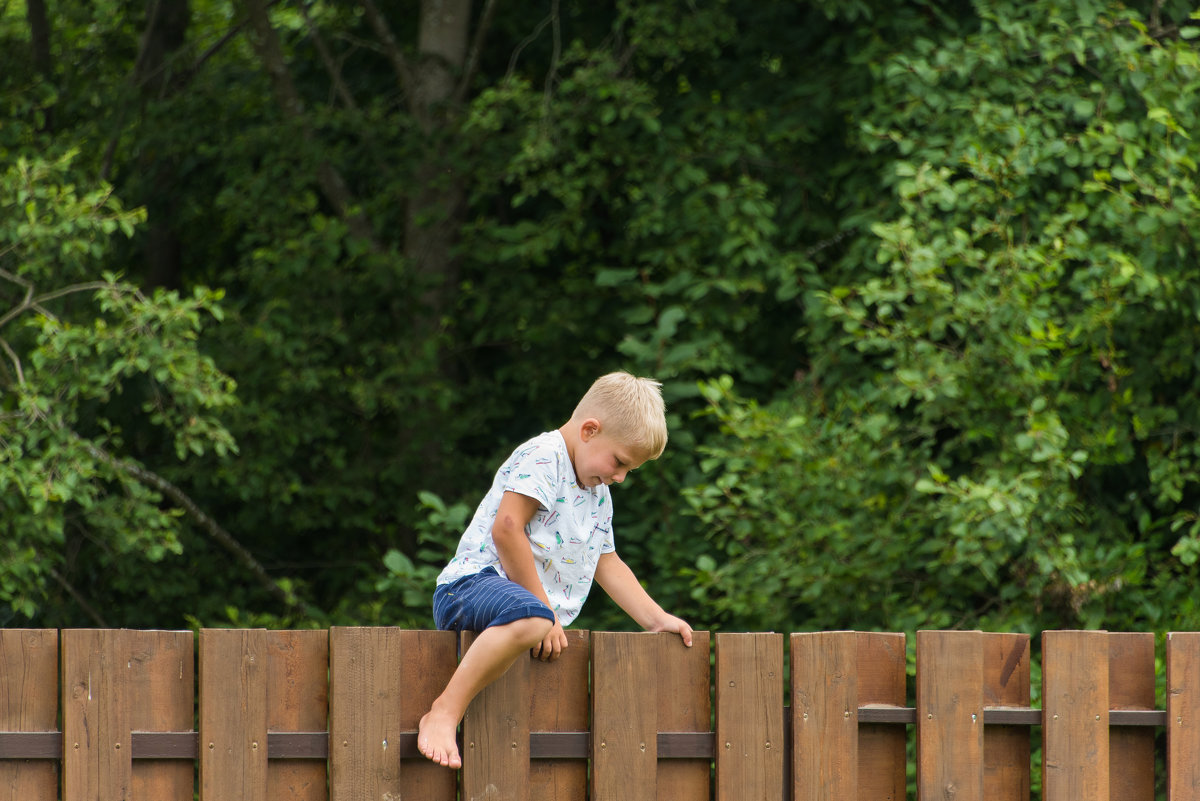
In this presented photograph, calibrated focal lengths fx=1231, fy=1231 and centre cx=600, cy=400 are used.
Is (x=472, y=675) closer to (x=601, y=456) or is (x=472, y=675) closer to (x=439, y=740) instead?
(x=439, y=740)

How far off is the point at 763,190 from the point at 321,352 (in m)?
2.71

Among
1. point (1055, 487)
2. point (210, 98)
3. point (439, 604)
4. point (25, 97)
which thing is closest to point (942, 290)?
point (1055, 487)

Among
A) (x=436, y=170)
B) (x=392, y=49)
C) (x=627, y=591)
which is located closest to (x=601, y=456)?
(x=627, y=591)

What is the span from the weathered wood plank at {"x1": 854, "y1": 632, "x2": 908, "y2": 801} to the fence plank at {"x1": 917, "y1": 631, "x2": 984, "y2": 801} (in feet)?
0.17

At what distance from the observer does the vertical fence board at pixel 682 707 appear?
2873mm

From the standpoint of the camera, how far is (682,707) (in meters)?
2.88

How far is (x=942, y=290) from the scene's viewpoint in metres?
5.10

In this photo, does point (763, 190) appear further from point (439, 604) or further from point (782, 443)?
point (439, 604)

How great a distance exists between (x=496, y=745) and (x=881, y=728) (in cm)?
93

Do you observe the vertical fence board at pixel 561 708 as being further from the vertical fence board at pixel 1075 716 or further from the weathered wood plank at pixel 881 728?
the vertical fence board at pixel 1075 716

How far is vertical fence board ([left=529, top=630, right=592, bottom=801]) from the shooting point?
2832mm

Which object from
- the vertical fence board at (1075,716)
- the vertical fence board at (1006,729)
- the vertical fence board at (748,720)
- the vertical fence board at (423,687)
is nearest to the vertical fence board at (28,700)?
the vertical fence board at (423,687)

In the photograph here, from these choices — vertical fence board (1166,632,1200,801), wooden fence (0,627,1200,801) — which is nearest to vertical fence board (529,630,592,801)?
wooden fence (0,627,1200,801)

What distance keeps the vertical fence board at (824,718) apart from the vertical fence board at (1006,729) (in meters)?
0.36
